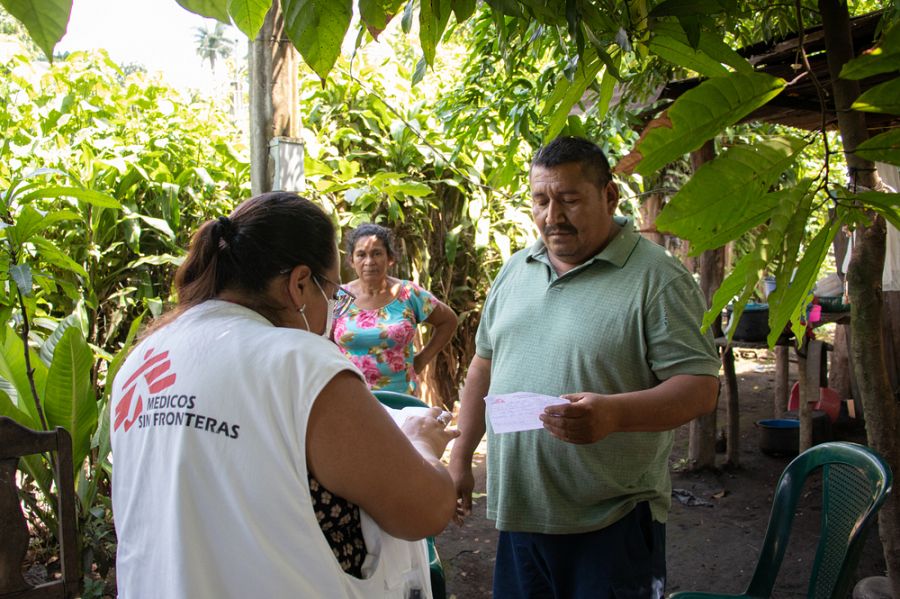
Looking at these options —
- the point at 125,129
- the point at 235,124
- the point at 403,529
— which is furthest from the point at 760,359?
the point at 403,529

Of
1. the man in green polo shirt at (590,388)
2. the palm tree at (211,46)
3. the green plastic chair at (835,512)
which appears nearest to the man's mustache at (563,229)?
the man in green polo shirt at (590,388)

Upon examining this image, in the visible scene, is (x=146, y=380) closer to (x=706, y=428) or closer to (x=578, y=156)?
(x=578, y=156)

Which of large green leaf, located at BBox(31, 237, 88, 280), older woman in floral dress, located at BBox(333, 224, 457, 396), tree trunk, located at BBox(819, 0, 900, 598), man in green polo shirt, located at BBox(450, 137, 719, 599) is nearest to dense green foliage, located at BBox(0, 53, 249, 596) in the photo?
large green leaf, located at BBox(31, 237, 88, 280)

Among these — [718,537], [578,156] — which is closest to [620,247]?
[578,156]

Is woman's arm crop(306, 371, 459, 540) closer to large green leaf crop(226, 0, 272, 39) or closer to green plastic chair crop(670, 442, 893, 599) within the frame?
large green leaf crop(226, 0, 272, 39)

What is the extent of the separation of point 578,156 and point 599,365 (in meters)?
0.60

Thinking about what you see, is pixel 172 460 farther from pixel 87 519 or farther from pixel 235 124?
pixel 235 124

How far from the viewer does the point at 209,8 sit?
2.77 ft

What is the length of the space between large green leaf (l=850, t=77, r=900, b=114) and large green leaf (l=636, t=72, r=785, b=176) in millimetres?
113

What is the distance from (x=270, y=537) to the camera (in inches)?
48.7

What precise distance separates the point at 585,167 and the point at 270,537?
139 centimetres

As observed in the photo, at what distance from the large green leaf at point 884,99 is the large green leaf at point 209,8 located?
0.76 m

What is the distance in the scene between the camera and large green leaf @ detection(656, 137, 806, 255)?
921 millimetres

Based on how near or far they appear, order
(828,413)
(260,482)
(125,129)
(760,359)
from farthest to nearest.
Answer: (760,359) < (828,413) < (125,129) < (260,482)
